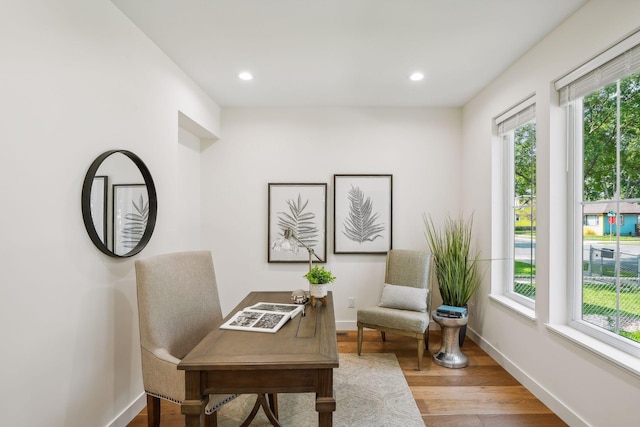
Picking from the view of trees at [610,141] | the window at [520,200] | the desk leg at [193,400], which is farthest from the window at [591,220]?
the desk leg at [193,400]

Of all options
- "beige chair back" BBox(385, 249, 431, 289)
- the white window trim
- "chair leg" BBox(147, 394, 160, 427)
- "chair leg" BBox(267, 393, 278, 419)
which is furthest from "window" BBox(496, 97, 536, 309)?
"chair leg" BBox(147, 394, 160, 427)

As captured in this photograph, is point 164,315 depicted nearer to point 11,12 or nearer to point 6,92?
point 6,92

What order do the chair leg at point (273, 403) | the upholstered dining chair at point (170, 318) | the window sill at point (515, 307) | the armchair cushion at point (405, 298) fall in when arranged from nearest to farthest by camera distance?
the upholstered dining chair at point (170, 318)
the chair leg at point (273, 403)
the window sill at point (515, 307)
the armchair cushion at point (405, 298)

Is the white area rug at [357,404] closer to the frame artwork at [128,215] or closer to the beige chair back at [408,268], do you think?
the beige chair back at [408,268]

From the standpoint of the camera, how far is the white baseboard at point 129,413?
2.04 m

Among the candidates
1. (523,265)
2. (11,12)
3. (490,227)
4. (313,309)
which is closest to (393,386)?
(313,309)

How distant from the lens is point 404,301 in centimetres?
322

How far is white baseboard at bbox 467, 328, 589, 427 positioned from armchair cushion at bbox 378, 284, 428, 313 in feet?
2.35

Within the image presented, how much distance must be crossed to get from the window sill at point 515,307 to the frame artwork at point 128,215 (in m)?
2.85

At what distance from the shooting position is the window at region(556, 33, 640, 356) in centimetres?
182

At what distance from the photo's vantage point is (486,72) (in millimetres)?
2908

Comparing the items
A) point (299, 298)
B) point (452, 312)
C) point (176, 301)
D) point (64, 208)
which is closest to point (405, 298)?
point (452, 312)

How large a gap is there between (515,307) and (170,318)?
2.58 meters

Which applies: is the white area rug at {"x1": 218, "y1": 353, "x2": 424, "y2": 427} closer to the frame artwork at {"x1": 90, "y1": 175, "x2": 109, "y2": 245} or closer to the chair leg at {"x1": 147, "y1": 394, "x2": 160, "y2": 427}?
the chair leg at {"x1": 147, "y1": 394, "x2": 160, "y2": 427}
